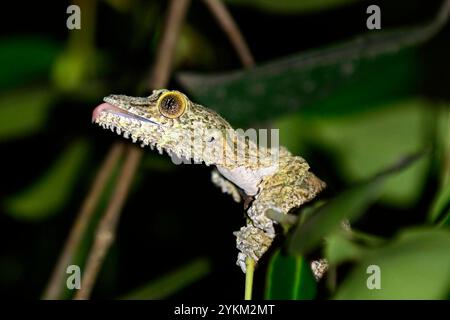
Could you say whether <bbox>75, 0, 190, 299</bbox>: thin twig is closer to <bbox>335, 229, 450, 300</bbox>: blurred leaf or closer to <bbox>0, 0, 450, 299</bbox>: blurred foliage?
<bbox>0, 0, 450, 299</bbox>: blurred foliage

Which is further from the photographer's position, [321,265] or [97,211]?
[97,211]

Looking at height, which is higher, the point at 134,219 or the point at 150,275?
the point at 134,219
